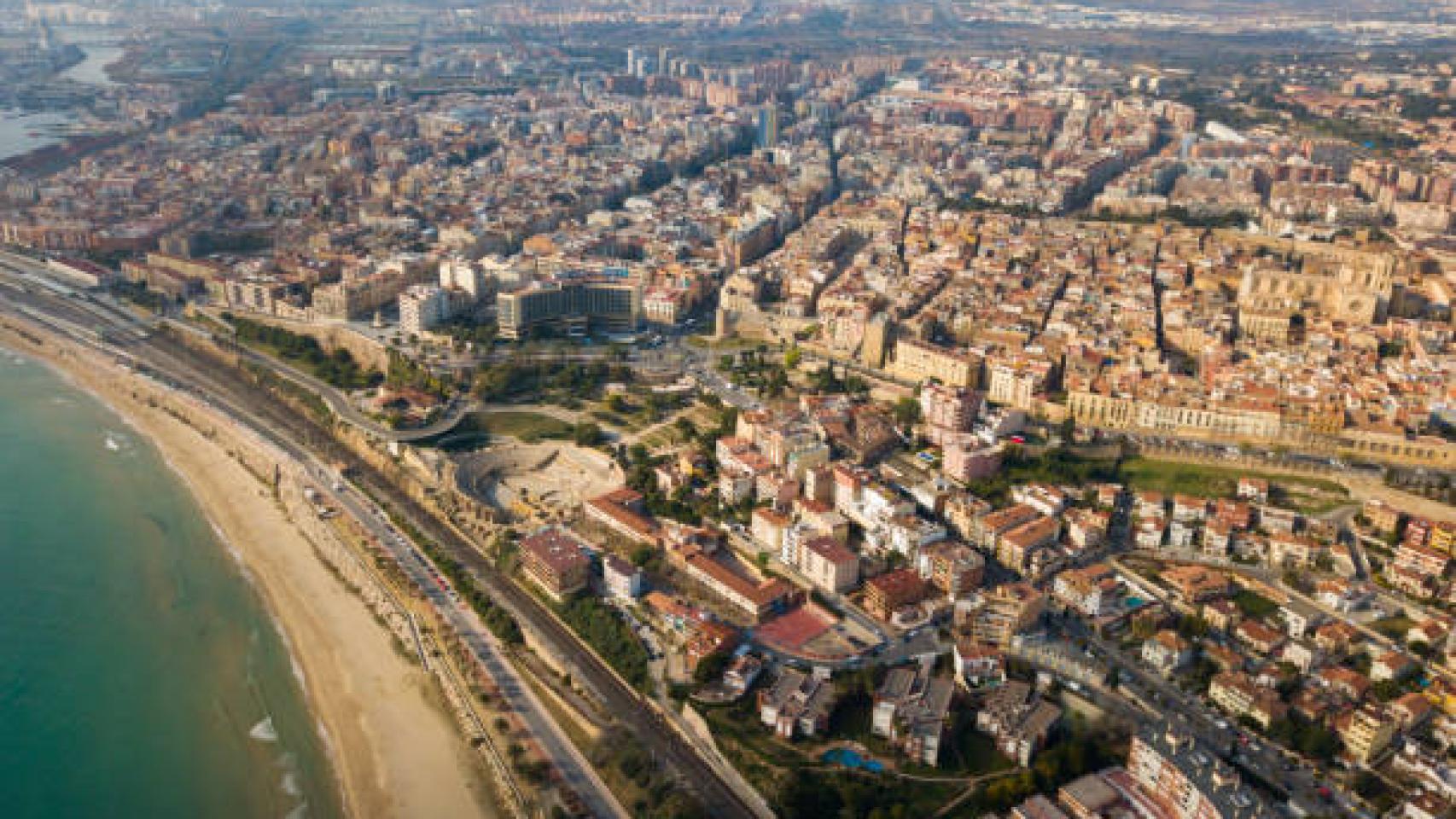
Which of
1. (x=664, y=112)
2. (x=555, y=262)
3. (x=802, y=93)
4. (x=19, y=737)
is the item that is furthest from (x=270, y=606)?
(x=802, y=93)

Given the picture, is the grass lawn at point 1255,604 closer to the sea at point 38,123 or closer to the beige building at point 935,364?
the beige building at point 935,364

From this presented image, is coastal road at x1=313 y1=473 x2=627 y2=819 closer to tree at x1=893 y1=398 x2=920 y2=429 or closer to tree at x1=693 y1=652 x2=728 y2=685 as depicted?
tree at x1=693 y1=652 x2=728 y2=685

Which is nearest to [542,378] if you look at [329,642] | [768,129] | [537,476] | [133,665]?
[537,476]

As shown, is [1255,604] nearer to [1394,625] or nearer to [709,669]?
[1394,625]

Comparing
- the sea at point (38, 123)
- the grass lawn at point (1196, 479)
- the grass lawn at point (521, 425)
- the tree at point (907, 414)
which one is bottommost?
the grass lawn at point (521, 425)

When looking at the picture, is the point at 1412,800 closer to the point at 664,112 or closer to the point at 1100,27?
the point at 664,112

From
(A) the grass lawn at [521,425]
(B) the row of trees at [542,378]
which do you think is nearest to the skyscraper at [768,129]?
(B) the row of trees at [542,378]
